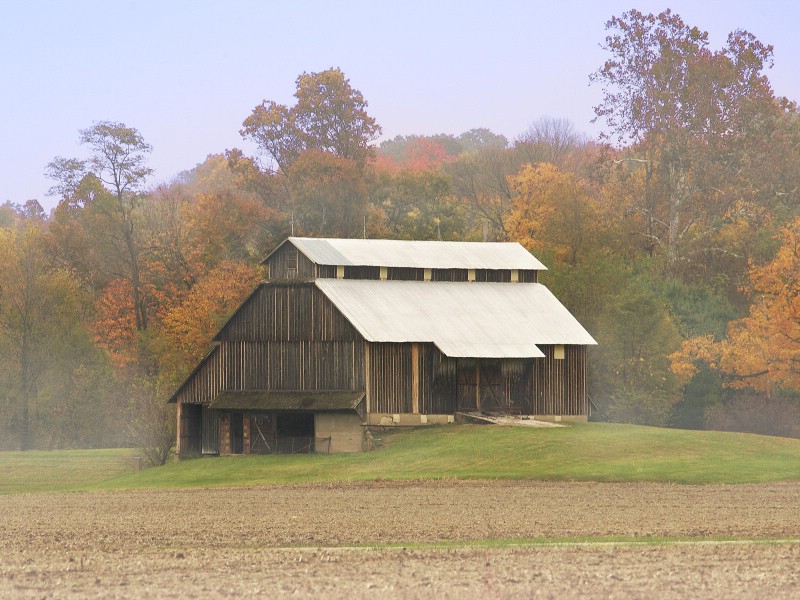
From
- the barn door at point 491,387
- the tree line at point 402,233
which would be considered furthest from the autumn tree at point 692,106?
the barn door at point 491,387

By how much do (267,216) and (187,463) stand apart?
3650 centimetres

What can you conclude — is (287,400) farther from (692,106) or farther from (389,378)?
(692,106)

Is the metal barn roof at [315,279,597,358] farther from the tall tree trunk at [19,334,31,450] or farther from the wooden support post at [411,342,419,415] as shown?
the tall tree trunk at [19,334,31,450]

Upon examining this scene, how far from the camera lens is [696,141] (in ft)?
294

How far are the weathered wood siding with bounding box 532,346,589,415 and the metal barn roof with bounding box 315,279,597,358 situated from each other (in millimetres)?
821

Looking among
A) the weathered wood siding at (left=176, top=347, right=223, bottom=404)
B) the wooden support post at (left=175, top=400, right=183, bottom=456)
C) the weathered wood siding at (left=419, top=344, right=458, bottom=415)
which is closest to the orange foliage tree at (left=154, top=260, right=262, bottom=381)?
the wooden support post at (left=175, top=400, right=183, bottom=456)

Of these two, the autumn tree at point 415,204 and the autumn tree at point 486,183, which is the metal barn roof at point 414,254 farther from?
the autumn tree at point 486,183

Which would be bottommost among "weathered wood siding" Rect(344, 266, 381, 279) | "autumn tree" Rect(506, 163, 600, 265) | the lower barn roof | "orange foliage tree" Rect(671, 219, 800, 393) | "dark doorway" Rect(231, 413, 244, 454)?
"dark doorway" Rect(231, 413, 244, 454)

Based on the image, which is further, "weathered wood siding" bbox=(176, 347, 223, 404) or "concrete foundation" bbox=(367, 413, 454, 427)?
"weathered wood siding" bbox=(176, 347, 223, 404)

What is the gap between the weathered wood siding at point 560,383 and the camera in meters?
60.0

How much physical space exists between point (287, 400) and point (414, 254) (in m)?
10.9

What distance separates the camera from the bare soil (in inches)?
811

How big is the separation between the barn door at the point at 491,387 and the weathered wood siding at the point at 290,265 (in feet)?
27.8

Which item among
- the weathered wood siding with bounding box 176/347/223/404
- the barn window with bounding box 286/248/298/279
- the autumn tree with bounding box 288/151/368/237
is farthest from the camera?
the autumn tree with bounding box 288/151/368/237
